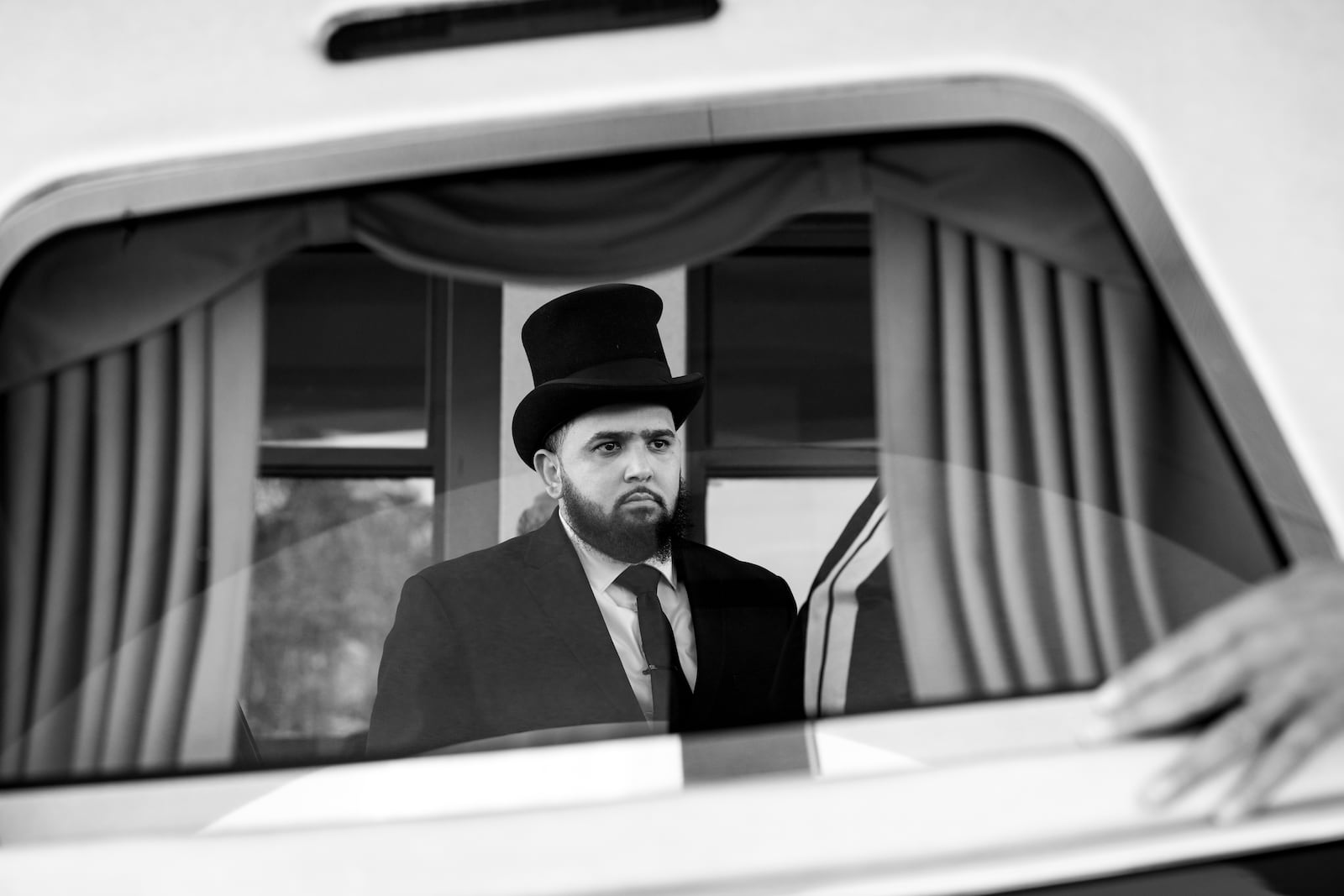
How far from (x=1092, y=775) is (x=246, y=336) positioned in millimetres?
1021

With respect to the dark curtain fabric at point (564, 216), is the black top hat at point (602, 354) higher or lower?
higher

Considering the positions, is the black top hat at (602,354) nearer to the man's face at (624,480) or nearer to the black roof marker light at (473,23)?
the man's face at (624,480)

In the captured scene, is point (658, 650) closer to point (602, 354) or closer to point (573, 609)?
point (573, 609)

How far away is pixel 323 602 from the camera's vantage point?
5.62 feet

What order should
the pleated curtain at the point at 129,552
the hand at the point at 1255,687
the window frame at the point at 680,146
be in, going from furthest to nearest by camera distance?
the pleated curtain at the point at 129,552 → the window frame at the point at 680,146 → the hand at the point at 1255,687

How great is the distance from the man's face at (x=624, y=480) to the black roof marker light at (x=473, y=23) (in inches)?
39.2

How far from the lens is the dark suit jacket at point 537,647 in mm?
1411

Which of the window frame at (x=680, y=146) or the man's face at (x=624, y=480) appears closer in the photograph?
the window frame at (x=680, y=146)

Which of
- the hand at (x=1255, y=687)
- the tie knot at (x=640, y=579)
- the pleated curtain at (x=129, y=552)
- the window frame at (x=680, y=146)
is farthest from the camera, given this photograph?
the tie knot at (x=640, y=579)

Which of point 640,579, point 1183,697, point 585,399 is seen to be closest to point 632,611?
point 640,579

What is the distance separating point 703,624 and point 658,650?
84mm

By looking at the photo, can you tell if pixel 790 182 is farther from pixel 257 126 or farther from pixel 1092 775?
pixel 1092 775

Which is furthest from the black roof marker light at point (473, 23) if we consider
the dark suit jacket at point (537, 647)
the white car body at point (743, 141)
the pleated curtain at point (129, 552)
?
the dark suit jacket at point (537, 647)

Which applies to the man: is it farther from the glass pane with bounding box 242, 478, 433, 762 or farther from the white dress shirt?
the glass pane with bounding box 242, 478, 433, 762
